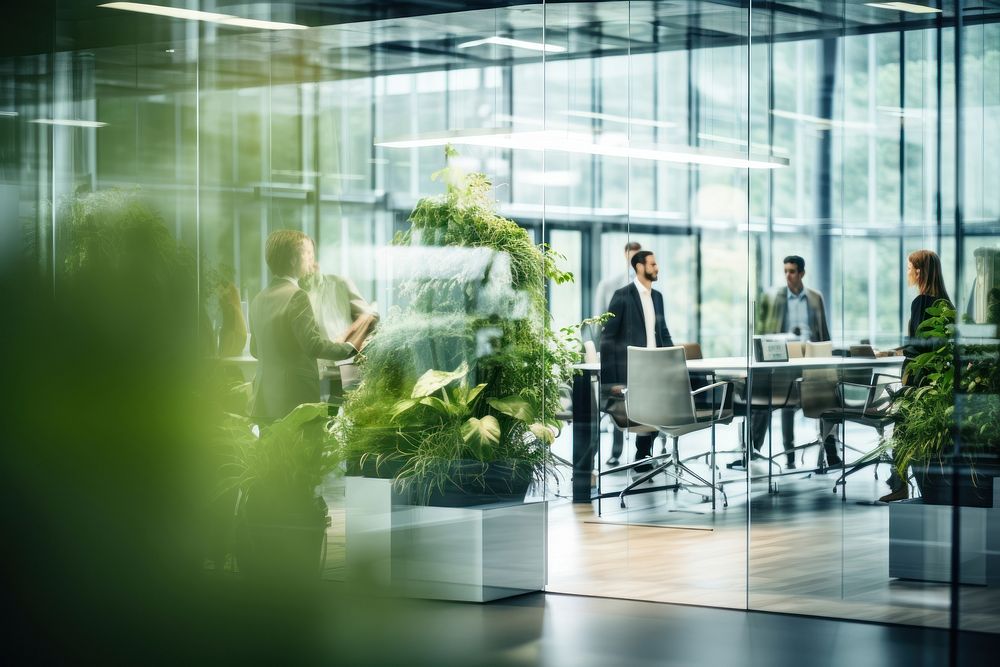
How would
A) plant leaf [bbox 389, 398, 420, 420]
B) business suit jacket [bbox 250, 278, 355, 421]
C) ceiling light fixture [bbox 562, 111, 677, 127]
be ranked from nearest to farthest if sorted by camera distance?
1. plant leaf [bbox 389, 398, 420, 420]
2. business suit jacket [bbox 250, 278, 355, 421]
3. ceiling light fixture [bbox 562, 111, 677, 127]

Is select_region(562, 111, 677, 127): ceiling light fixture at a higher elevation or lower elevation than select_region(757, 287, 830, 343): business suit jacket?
higher

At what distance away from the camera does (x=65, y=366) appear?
21.4 ft

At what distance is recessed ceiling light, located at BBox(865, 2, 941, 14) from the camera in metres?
5.37

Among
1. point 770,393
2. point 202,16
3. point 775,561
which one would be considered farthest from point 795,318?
point 202,16

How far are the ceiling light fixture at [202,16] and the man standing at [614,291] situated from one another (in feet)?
6.77

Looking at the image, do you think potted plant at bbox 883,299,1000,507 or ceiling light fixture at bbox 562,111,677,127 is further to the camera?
ceiling light fixture at bbox 562,111,677,127

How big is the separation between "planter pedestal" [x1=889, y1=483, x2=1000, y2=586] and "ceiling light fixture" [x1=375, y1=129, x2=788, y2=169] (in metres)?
1.67

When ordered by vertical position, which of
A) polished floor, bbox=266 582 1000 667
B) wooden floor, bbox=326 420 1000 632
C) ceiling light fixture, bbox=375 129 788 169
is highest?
ceiling light fixture, bbox=375 129 788 169

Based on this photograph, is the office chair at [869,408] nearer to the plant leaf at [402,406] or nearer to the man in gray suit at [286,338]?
the plant leaf at [402,406]

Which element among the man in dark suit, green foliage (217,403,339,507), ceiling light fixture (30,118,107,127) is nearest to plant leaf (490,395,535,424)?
green foliage (217,403,339,507)

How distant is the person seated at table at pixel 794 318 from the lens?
18.1 feet

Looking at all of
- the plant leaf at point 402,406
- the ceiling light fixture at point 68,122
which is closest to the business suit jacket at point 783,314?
the plant leaf at point 402,406

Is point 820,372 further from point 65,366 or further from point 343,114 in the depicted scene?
point 65,366

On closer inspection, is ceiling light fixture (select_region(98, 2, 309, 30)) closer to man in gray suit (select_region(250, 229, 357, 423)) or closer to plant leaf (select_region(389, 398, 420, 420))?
man in gray suit (select_region(250, 229, 357, 423))
